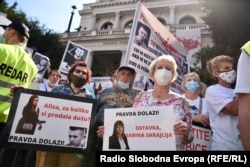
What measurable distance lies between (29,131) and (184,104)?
4.62 ft

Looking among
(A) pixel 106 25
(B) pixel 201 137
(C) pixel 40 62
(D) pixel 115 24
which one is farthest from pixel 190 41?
(A) pixel 106 25

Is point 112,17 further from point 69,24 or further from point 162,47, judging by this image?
point 162,47

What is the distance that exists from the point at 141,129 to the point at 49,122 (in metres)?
0.93

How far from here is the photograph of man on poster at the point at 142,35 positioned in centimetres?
504

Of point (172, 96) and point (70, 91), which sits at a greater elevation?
point (70, 91)

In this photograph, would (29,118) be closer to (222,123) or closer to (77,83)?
(77,83)

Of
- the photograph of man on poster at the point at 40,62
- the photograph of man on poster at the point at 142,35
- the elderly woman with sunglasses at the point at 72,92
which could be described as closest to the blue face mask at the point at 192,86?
the elderly woman with sunglasses at the point at 72,92

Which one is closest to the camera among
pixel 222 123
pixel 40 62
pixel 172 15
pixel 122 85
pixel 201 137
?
pixel 222 123

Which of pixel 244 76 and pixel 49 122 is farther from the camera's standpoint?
pixel 49 122

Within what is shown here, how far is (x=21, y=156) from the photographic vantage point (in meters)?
2.99

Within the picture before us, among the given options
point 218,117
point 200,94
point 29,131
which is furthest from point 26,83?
point 200,94

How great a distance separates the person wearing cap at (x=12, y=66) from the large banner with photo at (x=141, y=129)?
43.7 inches

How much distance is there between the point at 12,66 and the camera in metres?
2.79

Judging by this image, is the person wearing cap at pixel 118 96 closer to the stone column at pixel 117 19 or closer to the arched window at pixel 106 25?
the stone column at pixel 117 19
